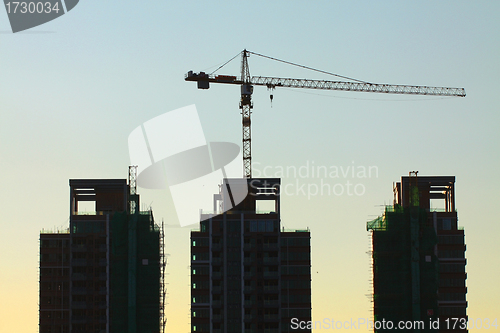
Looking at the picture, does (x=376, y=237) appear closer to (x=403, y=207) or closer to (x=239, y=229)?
(x=403, y=207)

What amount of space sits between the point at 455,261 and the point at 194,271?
151 feet

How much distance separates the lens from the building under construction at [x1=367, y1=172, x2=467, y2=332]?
17925 cm

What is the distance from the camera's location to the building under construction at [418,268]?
179 meters

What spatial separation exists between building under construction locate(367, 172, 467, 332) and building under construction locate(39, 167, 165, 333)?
38.7 meters

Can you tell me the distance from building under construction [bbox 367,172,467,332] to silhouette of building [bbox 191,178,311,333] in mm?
13713

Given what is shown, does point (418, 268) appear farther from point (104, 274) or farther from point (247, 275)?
point (104, 274)

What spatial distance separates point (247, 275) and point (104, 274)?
2531cm

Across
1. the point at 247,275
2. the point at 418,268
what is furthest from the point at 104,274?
the point at 418,268

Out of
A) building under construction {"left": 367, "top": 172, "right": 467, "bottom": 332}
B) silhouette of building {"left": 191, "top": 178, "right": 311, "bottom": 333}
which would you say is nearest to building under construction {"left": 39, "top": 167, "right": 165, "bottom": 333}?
silhouette of building {"left": 191, "top": 178, "right": 311, "bottom": 333}

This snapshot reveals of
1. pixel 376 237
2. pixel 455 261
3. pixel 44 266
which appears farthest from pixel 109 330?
pixel 455 261

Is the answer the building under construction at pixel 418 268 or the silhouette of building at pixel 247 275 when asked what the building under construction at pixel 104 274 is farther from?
the building under construction at pixel 418 268

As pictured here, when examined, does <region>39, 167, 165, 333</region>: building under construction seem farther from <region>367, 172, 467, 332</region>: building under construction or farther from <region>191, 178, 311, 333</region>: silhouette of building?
<region>367, 172, 467, 332</region>: building under construction

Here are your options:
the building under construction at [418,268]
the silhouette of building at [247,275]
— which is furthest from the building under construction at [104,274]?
the building under construction at [418,268]

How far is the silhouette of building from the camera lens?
606ft
